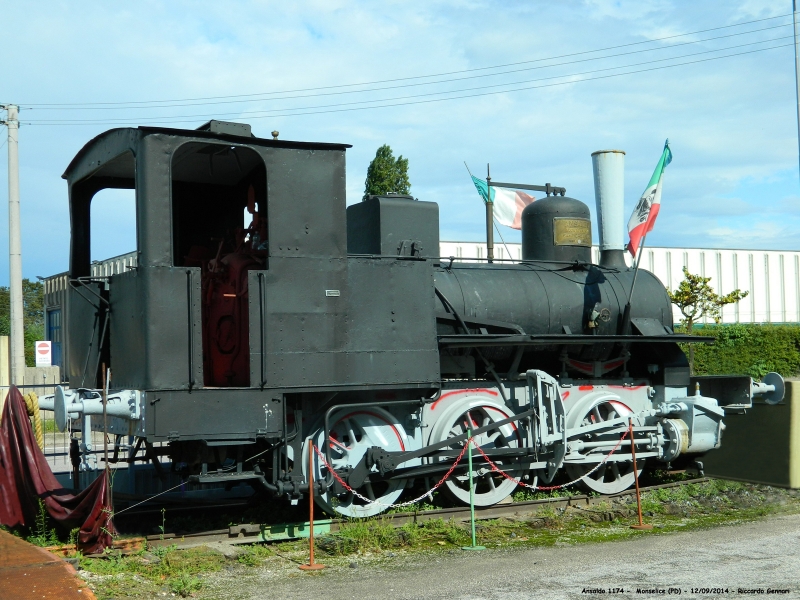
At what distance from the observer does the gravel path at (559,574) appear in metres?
6.06

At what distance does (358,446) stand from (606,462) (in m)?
3.13

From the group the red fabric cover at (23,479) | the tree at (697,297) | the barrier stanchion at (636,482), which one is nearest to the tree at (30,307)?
the tree at (697,297)

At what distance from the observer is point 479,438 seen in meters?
9.03

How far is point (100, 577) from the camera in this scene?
256 inches

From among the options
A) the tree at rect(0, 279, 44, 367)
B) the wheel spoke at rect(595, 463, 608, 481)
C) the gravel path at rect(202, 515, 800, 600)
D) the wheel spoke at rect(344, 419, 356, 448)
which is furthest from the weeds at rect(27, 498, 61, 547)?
the tree at rect(0, 279, 44, 367)

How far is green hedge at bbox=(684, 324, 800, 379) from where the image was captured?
94.5 feet

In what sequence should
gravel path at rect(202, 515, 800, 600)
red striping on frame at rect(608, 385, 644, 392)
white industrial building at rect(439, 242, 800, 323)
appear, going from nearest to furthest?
gravel path at rect(202, 515, 800, 600) → red striping on frame at rect(608, 385, 644, 392) → white industrial building at rect(439, 242, 800, 323)

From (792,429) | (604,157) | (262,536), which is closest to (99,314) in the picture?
(262,536)

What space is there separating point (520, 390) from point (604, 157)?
3.04 metres

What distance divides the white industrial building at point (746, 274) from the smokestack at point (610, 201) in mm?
27176

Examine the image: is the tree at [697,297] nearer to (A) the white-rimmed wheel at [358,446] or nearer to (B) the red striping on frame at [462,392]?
(B) the red striping on frame at [462,392]

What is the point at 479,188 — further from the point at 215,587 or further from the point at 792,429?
the point at 215,587

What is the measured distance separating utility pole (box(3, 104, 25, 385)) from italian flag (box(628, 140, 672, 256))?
11243 mm

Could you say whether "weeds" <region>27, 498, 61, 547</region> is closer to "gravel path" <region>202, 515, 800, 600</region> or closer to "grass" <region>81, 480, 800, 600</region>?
"grass" <region>81, 480, 800, 600</region>
